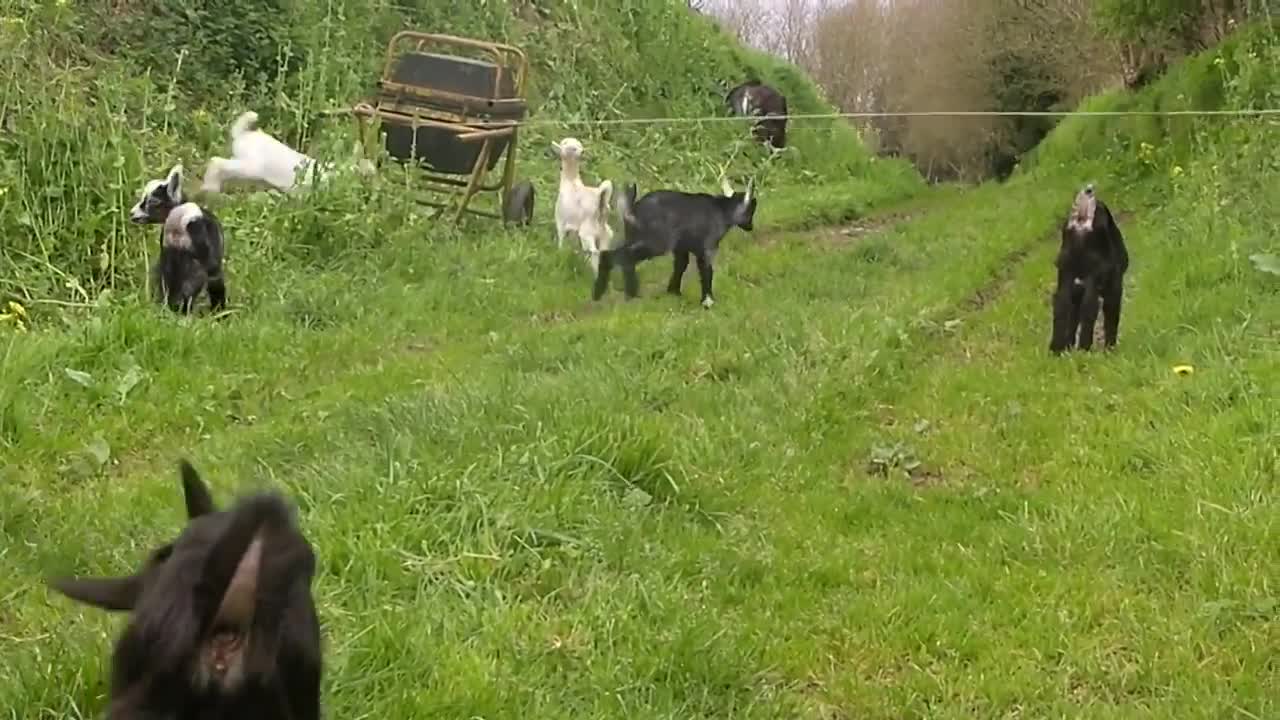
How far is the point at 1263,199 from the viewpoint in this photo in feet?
33.7

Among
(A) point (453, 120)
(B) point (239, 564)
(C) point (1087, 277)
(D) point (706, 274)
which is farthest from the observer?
(A) point (453, 120)

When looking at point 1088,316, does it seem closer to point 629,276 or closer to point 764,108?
point 629,276

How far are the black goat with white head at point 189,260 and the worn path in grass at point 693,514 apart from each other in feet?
1.34

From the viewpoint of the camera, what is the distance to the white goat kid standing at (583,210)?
34.1 ft

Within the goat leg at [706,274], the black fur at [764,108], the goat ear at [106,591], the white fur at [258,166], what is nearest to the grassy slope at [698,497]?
the goat leg at [706,274]

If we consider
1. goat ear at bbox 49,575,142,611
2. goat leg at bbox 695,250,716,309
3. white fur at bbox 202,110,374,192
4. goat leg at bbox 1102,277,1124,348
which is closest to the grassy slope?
goat leg at bbox 1102,277,1124,348

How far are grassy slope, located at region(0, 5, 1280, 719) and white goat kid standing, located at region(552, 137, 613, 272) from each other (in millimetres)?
1513

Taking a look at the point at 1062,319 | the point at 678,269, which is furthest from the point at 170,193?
the point at 1062,319

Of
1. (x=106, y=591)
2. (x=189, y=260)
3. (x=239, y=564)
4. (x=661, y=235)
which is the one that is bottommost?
(x=189, y=260)

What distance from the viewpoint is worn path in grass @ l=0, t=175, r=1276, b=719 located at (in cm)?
385

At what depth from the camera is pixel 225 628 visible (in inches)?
77.9

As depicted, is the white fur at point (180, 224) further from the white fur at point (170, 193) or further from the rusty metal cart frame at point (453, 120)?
the rusty metal cart frame at point (453, 120)

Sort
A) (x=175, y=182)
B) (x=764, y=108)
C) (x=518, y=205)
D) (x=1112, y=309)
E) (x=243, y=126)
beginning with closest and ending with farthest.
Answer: (x=1112, y=309) → (x=175, y=182) → (x=243, y=126) → (x=518, y=205) → (x=764, y=108)

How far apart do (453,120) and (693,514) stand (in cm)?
734
